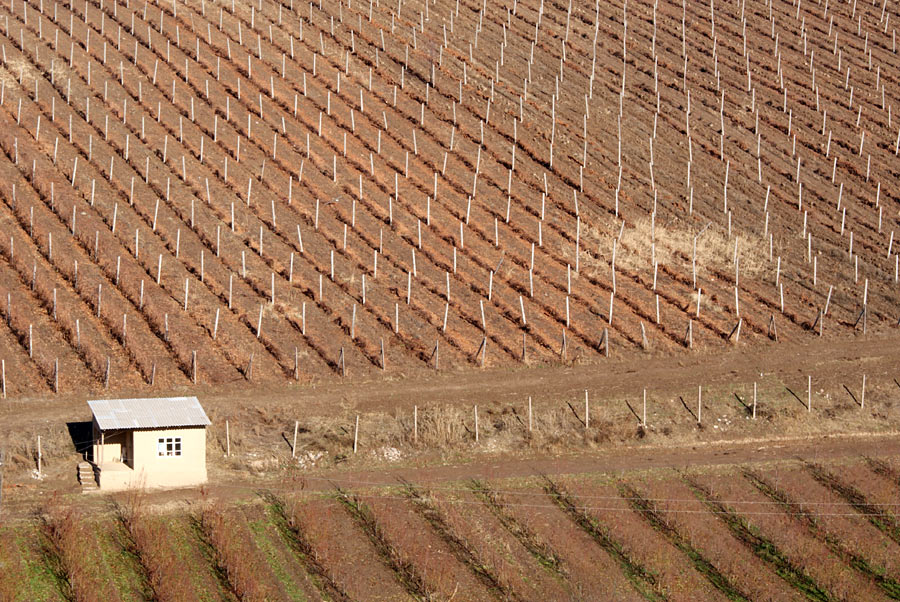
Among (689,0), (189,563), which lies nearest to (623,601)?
(189,563)

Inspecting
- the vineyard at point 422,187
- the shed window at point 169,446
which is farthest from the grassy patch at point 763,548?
the shed window at point 169,446

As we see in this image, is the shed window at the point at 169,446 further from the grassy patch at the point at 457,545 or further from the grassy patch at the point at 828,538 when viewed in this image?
the grassy patch at the point at 828,538

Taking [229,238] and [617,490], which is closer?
[617,490]

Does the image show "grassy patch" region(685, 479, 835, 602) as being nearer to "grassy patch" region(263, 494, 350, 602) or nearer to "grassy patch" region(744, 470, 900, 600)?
"grassy patch" region(744, 470, 900, 600)

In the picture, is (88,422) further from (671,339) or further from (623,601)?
(671,339)

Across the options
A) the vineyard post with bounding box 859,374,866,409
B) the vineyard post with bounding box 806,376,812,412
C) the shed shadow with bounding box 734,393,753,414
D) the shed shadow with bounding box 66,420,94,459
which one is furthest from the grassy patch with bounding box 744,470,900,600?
the shed shadow with bounding box 66,420,94,459

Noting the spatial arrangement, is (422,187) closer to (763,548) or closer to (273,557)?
(763,548)
